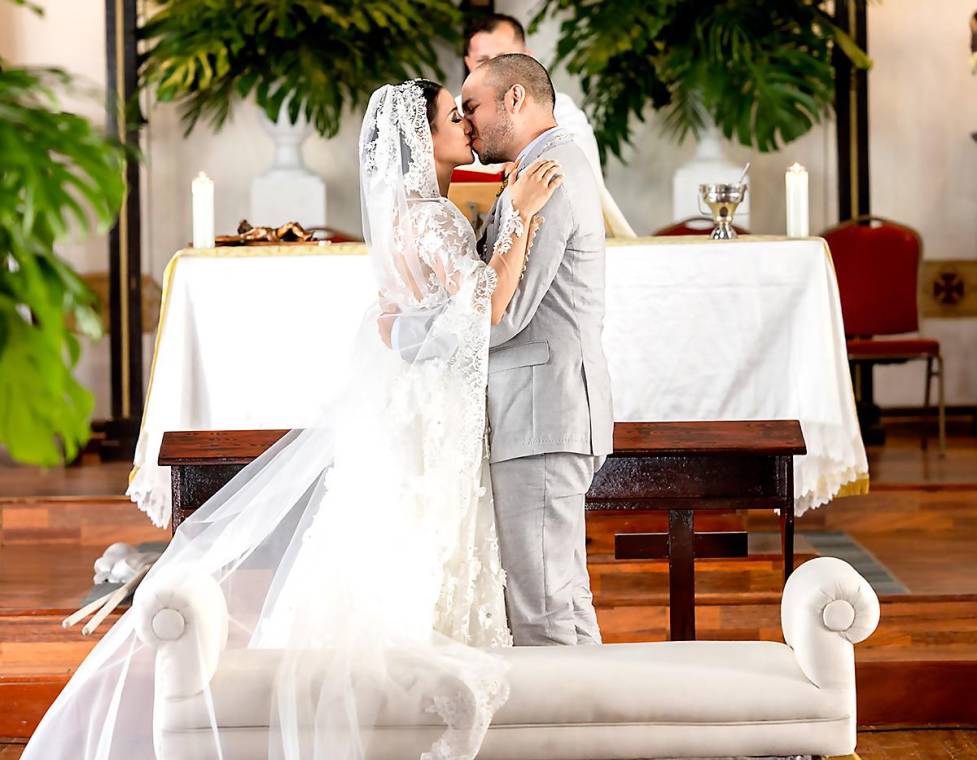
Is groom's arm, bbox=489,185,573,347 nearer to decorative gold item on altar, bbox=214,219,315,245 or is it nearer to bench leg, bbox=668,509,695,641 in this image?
bench leg, bbox=668,509,695,641

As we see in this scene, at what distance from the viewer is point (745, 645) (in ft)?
8.14

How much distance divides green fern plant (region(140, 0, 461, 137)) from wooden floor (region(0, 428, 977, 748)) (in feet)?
6.67

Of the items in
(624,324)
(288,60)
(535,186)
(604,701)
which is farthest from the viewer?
(288,60)

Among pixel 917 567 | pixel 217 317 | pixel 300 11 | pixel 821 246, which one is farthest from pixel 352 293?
pixel 300 11

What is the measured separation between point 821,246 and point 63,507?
9.44 ft

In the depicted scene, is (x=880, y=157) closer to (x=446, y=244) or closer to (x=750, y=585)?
(x=750, y=585)

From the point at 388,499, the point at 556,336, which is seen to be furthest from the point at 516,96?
the point at 388,499

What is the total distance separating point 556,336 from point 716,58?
411 cm

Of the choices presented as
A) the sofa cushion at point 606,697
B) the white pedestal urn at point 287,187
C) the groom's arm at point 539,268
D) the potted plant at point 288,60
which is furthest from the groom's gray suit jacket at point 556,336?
the white pedestal urn at point 287,187

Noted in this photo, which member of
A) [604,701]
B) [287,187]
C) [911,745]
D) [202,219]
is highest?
[287,187]

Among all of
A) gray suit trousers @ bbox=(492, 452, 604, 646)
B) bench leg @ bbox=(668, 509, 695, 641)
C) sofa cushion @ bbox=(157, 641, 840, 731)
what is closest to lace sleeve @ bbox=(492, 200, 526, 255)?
gray suit trousers @ bbox=(492, 452, 604, 646)

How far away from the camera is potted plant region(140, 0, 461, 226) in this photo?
6.37 m

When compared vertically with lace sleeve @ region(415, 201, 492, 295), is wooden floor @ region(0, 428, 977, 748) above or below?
below

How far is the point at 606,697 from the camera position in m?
2.29
